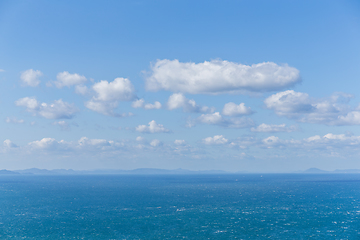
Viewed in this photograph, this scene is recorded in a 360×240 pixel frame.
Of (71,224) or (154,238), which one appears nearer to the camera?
(154,238)

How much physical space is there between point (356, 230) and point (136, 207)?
84399mm

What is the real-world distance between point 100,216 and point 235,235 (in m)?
53.1

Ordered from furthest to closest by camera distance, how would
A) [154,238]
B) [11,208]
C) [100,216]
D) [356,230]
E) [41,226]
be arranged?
[11,208] < [100,216] < [41,226] < [356,230] < [154,238]

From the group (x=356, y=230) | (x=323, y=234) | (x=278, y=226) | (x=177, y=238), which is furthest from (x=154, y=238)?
(x=356, y=230)

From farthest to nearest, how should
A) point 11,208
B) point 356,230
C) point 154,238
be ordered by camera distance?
point 11,208 → point 356,230 → point 154,238

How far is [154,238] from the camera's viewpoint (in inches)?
3049

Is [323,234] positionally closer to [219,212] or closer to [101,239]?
[219,212]

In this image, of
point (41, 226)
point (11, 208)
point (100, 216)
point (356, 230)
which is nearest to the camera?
point (356, 230)

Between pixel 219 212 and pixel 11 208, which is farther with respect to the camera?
pixel 11 208

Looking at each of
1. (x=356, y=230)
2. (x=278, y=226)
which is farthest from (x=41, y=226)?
(x=356, y=230)

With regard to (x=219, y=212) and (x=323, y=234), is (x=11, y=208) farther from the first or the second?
(x=323, y=234)

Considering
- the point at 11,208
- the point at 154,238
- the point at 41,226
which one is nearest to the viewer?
the point at 154,238

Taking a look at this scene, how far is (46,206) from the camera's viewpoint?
133250mm

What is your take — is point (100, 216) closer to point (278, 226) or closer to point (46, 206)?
point (46, 206)
